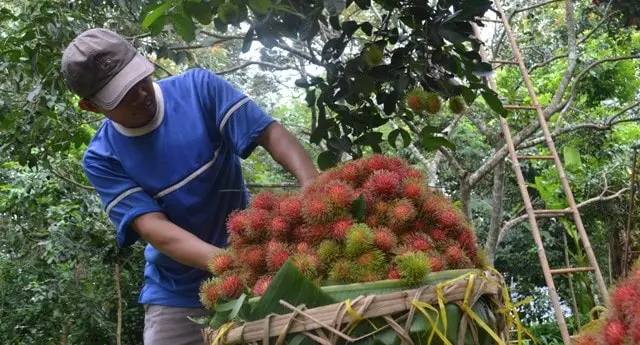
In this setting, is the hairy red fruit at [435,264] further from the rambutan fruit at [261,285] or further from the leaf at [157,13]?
the leaf at [157,13]

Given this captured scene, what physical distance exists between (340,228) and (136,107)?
0.78 meters

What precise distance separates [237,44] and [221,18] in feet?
20.0

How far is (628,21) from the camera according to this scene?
11.9 feet

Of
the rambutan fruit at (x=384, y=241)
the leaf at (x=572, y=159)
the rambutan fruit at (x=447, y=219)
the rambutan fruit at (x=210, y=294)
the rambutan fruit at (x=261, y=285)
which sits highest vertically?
the leaf at (x=572, y=159)

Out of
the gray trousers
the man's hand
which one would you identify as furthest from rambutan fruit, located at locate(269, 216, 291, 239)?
the gray trousers

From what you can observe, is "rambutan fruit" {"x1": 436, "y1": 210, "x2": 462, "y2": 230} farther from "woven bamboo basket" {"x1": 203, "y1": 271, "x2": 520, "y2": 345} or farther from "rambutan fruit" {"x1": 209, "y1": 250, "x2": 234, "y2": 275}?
"rambutan fruit" {"x1": 209, "y1": 250, "x2": 234, "y2": 275}

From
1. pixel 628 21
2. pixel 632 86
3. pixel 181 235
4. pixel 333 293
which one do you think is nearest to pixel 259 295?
pixel 333 293

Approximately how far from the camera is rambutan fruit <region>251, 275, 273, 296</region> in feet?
3.69

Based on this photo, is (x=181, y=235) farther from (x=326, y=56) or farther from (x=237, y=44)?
(x=237, y=44)

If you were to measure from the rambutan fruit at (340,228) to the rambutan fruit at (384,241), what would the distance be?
48 millimetres

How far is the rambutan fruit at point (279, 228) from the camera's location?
1.21 m

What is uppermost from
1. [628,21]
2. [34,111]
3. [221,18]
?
[628,21]

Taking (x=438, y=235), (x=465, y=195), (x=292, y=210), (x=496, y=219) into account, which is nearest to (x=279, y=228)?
(x=292, y=210)

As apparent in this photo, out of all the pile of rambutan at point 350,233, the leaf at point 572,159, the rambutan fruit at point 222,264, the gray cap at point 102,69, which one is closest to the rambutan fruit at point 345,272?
the pile of rambutan at point 350,233
